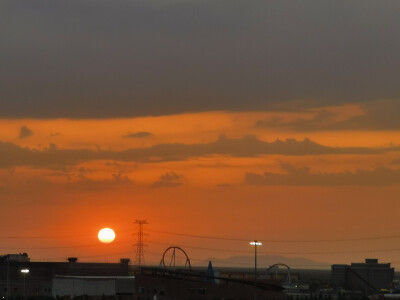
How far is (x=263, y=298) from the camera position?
581ft

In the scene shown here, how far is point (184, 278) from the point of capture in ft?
598

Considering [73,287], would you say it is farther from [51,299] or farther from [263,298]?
[263,298]

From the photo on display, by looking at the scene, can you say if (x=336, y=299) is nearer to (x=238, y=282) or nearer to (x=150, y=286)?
(x=238, y=282)

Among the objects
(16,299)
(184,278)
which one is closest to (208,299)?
(184,278)

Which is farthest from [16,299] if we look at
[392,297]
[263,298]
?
[392,297]

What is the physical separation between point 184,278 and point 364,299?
36.9 meters

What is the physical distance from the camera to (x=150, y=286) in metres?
173

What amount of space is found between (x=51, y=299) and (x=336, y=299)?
58.0 m

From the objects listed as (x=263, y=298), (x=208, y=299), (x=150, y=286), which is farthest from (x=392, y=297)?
(x=150, y=286)

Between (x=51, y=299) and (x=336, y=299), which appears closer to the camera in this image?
(x=51, y=299)

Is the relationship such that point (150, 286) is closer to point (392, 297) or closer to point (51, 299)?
point (51, 299)

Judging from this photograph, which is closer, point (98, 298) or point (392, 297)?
point (98, 298)

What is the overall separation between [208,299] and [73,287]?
29.2 m

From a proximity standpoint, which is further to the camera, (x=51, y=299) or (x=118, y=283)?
(x=118, y=283)
